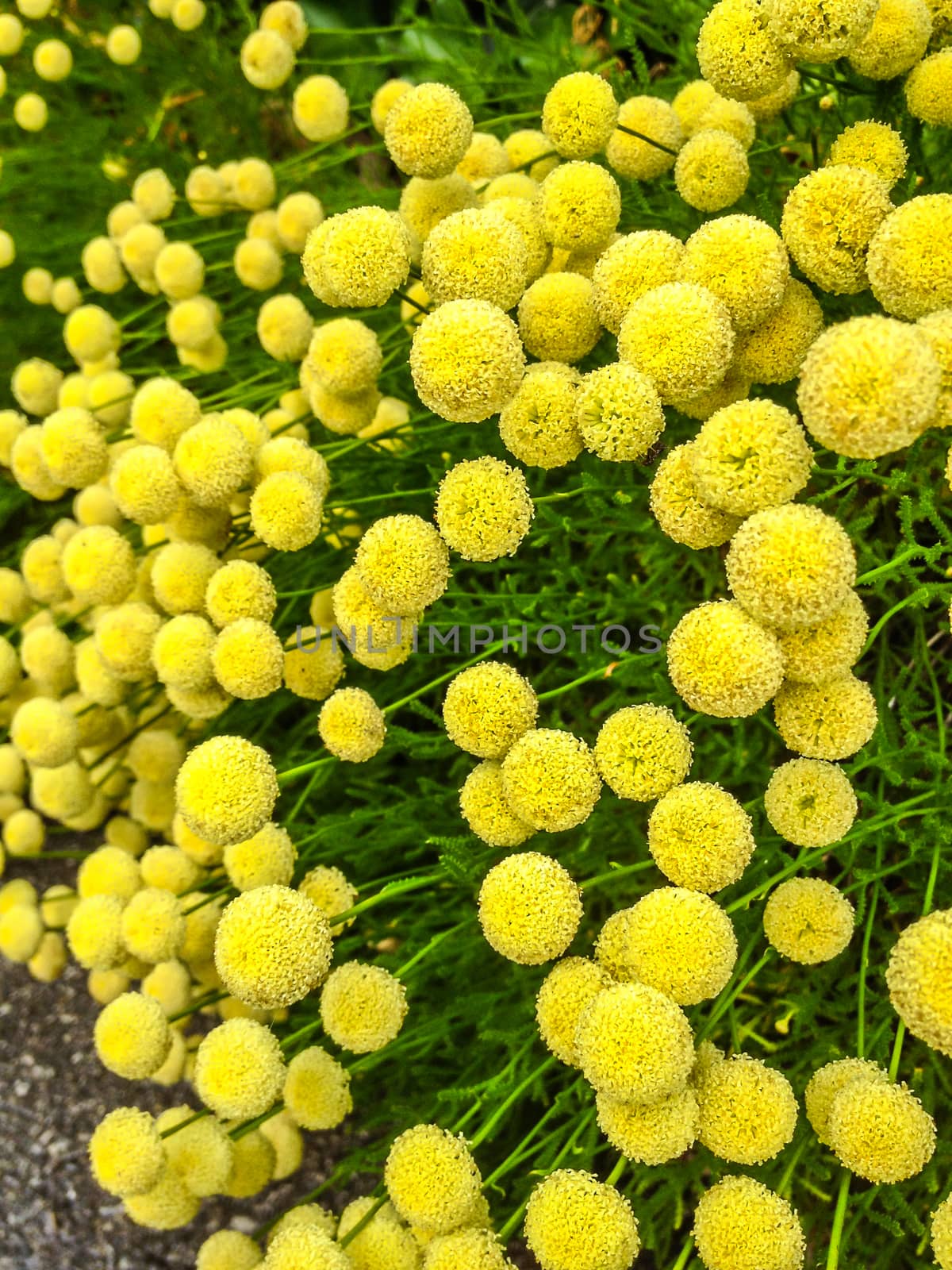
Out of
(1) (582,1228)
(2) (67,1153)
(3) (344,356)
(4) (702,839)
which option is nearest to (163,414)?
(3) (344,356)

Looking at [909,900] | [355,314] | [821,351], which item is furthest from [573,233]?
[909,900]

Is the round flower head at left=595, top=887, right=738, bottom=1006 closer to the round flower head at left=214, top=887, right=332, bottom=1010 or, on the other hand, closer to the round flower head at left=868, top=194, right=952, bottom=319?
the round flower head at left=214, top=887, right=332, bottom=1010

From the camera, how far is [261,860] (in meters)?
0.83

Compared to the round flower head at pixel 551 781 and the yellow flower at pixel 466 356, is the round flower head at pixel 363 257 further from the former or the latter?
the round flower head at pixel 551 781

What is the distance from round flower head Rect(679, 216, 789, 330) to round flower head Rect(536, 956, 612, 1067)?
451mm

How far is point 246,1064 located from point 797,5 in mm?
819

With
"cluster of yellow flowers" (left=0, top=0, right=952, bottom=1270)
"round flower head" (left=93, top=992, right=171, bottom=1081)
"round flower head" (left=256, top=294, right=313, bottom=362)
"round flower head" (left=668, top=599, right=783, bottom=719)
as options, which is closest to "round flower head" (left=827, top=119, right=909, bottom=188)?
"cluster of yellow flowers" (left=0, top=0, right=952, bottom=1270)

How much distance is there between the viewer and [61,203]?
150 centimetres

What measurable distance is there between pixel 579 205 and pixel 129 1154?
0.84 metres

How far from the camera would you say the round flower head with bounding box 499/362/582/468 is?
0.68m

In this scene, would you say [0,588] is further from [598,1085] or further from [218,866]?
[598,1085]

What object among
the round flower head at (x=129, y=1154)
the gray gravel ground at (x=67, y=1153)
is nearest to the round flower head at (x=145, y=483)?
the round flower head at (x=129, y=1154)

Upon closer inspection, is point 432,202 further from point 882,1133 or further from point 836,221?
point 882,1133

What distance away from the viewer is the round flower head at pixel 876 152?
0.69 meters
